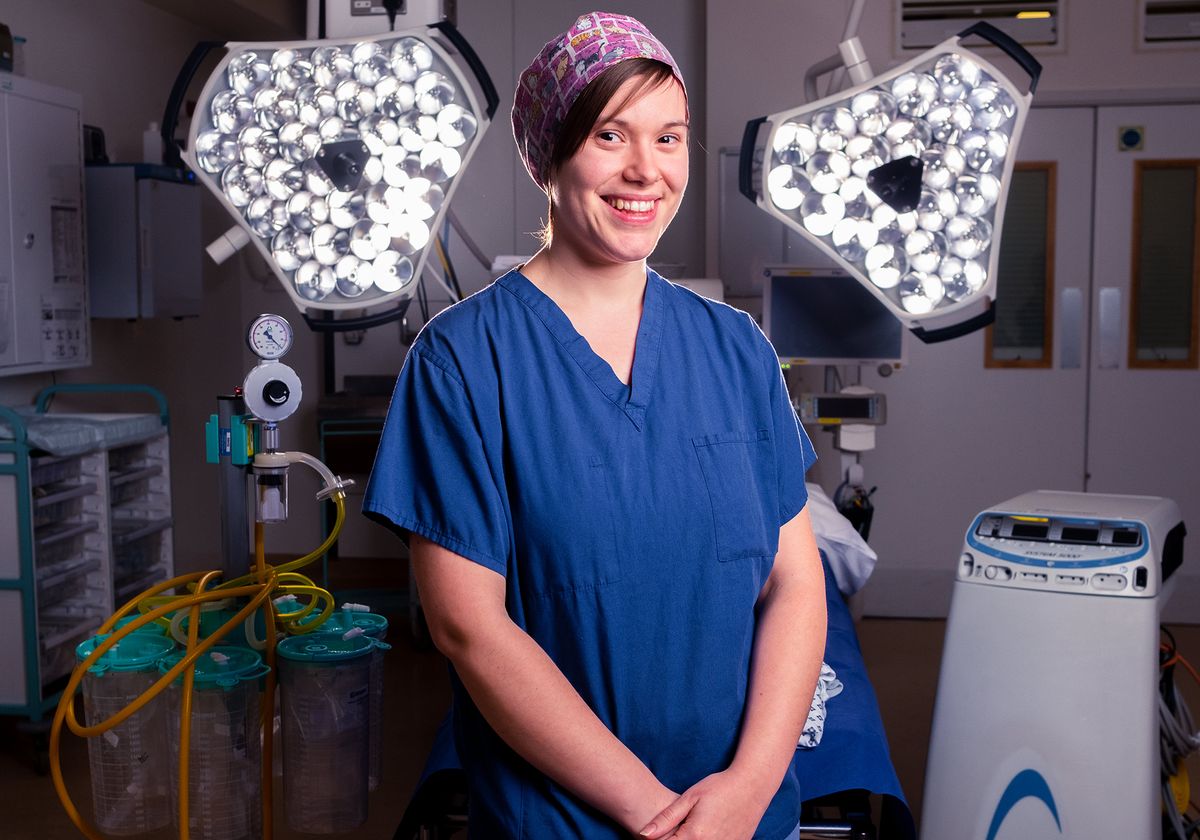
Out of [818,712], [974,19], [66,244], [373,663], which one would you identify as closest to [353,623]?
[373,663]

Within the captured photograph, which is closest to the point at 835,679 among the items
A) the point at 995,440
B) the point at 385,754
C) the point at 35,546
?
the point at 385,754

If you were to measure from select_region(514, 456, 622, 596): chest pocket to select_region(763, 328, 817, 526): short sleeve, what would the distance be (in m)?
0.25

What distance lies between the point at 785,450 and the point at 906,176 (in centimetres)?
134

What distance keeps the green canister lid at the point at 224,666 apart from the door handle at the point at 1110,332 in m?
3.65

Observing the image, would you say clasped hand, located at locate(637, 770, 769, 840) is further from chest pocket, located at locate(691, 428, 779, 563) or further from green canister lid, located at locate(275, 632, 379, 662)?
green canister lid, located at locate(275, 632, 379, 662)

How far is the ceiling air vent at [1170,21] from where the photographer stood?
4.40 m

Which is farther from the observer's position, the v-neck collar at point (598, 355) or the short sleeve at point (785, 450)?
the short sleeve at point (785, 450)

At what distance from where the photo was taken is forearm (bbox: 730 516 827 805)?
122 centimetres

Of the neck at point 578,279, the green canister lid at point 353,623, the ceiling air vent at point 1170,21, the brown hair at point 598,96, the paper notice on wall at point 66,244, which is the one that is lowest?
the green canister lid at point 353,623

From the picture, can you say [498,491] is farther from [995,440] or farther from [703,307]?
[995,440]

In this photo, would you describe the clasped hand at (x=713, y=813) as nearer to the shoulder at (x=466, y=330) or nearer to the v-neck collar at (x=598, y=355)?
the v-neck collar at (x=598, y=355)

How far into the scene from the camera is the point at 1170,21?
4.43 m

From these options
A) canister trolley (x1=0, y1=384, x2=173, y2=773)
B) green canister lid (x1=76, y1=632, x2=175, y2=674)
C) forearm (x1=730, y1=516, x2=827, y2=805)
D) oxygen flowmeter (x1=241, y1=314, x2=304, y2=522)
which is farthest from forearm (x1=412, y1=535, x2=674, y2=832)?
canister trolley (x1=0, y1=384, x2=173, y2=773)

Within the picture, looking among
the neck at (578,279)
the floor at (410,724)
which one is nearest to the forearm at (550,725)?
the neck at (578,279)
